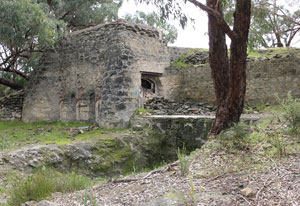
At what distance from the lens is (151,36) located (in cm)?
1148

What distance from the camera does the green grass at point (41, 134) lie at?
8.42 m

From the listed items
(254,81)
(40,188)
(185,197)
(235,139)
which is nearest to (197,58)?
(254,81)

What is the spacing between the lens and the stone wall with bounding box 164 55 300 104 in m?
9.98

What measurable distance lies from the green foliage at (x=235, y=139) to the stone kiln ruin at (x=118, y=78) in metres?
4.89

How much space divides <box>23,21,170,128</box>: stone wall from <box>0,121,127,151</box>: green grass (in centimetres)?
54

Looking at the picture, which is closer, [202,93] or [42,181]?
[42,181]

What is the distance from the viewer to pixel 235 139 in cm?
552

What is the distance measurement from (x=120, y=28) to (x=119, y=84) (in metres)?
2.16

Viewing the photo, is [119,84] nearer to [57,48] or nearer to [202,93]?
[202,93]

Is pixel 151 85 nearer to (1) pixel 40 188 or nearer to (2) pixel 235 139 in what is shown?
(2) pixel 235 139

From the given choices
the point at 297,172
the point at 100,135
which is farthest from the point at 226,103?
the point at 100,135

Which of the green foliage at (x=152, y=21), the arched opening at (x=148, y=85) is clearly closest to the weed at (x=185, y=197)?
the arched opening at (x=148, y=85)

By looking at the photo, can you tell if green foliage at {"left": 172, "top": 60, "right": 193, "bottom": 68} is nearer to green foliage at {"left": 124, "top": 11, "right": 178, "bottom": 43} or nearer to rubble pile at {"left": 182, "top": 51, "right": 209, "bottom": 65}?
rubble pile at {"left": 182, "top": 51, "right": 209, "bottom": 65}

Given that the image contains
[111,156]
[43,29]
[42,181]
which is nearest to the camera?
[42,181]
